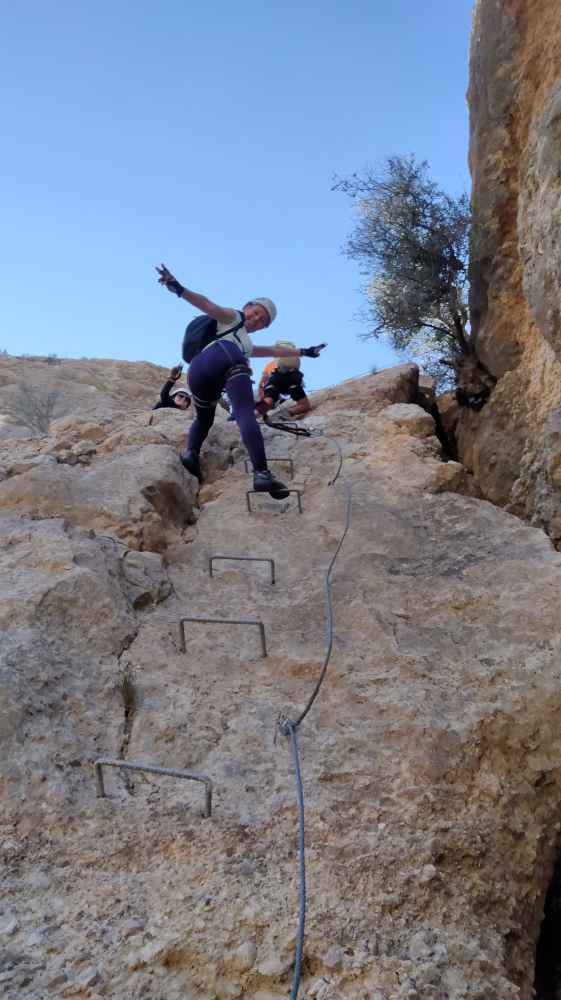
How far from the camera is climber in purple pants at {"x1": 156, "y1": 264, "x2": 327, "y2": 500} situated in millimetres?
5301

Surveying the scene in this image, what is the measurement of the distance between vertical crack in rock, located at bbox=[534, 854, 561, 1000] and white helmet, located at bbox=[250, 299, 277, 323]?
14.4 ft

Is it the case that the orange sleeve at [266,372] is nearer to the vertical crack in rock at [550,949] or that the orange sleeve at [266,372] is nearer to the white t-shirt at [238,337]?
the white t-shirt at [238,337]

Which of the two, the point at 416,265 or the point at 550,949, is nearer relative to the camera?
the point at 550,949

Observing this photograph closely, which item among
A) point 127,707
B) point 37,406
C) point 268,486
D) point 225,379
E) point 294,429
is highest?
point 37,406

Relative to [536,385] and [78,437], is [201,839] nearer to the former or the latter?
→ [78,437]

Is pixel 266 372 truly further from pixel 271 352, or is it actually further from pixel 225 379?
pixel 225 379

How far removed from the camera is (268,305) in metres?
5.97

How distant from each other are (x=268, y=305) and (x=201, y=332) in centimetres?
68

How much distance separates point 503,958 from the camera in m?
2.28

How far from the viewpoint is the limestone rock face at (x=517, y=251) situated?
5.60 meters

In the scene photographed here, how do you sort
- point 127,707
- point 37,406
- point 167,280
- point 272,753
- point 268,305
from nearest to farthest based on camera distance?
point 272,753 → point 127,707 → point 167,280 → point 268,305 → point 37,406

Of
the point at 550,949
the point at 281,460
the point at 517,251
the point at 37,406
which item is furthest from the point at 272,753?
the point at 37,406

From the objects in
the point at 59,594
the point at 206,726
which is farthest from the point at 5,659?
the point at 206,726

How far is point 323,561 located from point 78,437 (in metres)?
2.74
